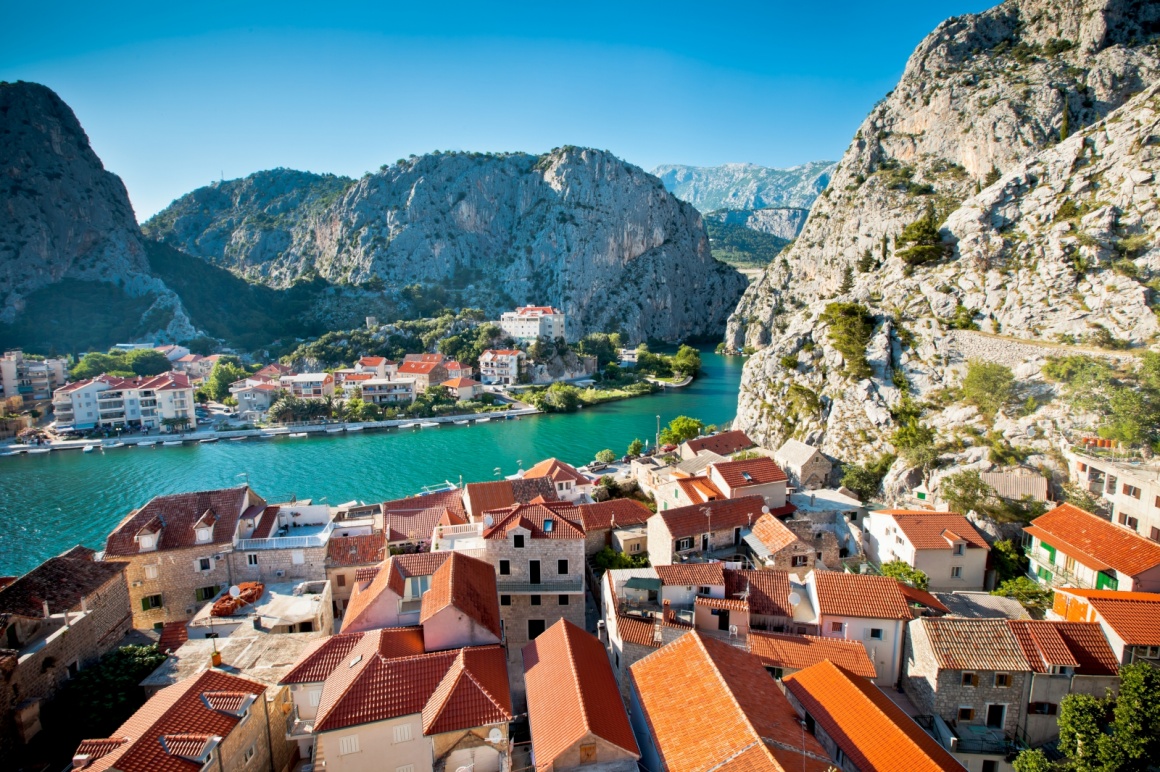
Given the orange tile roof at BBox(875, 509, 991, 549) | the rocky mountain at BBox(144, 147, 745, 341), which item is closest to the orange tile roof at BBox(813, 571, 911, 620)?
the orange tile roof at BBox(875, 509, 991, 549)

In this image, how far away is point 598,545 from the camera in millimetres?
19688

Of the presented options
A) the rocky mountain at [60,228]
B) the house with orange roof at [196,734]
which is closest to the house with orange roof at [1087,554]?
the house with orange roof at [196,734]

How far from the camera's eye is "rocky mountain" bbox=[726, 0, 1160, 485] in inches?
966

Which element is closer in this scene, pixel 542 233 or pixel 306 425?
pixel 306 425

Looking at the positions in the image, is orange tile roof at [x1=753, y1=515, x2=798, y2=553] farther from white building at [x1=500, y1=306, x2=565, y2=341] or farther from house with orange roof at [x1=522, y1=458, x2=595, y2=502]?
white building at [x1=500, y1=306, x2=565, y2=341]

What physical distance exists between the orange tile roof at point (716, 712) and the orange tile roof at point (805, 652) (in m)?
0.80

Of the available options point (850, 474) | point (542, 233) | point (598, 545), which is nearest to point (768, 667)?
point (598, 545)

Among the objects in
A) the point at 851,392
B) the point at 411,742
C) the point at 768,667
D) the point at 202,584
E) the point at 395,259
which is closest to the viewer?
the point at 411,742

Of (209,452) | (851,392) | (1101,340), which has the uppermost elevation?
(1101,340)

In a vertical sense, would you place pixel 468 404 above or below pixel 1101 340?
below

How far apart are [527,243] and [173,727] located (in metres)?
113

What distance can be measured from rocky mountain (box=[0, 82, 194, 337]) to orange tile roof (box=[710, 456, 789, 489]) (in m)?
86.7

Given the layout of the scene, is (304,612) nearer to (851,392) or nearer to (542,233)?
(851,392)

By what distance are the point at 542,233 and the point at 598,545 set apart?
336 feet
